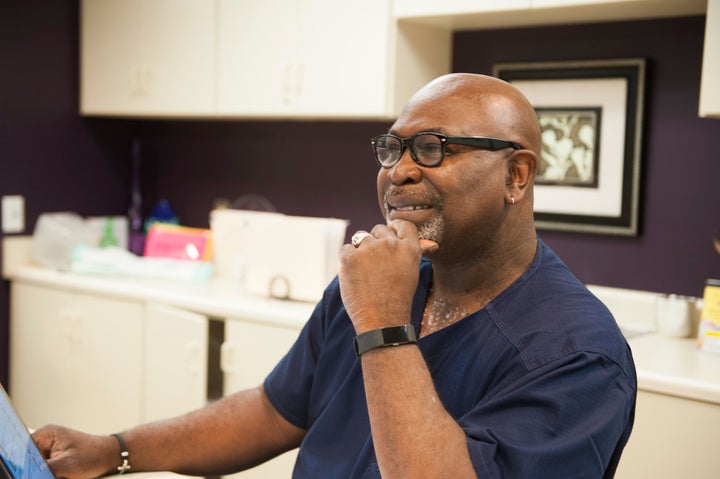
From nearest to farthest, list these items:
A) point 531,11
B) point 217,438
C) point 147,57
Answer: point 217,438
point 531,11
point 147,57

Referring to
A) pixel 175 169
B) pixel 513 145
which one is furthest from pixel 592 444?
pixel 175 169

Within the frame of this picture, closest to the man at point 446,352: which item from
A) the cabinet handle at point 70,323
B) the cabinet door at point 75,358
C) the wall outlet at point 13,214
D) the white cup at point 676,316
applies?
the white cup at point 676,316

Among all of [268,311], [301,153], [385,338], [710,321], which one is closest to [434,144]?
[385,338]

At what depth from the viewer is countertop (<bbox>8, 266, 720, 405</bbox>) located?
81.4 inches

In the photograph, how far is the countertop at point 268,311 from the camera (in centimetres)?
207

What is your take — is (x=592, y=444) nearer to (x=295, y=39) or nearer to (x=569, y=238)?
(x=569, y=238)

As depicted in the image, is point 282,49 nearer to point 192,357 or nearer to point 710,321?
point 192,357

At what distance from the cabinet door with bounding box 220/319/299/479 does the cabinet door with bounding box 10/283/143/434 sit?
0.44 metres

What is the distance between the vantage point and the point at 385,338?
1151 mm

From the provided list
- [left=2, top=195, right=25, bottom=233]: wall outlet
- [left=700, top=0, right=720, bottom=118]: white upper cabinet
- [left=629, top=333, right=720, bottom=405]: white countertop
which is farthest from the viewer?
[left=2, top=195, right=25, bottom=233]: wall outlet

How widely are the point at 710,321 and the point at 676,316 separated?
0.49 ft

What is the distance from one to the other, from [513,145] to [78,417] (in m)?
2.57

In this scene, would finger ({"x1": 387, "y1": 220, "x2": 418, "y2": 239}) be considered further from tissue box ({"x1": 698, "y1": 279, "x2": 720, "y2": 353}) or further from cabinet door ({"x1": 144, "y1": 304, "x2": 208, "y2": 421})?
cabinet door ({"x1": 144, "y1": 304, "x2": 208, "y2": 421})

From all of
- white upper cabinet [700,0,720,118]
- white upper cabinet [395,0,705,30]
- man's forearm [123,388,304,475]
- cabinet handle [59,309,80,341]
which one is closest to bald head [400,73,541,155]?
man's forearm [123,388,304,475]
